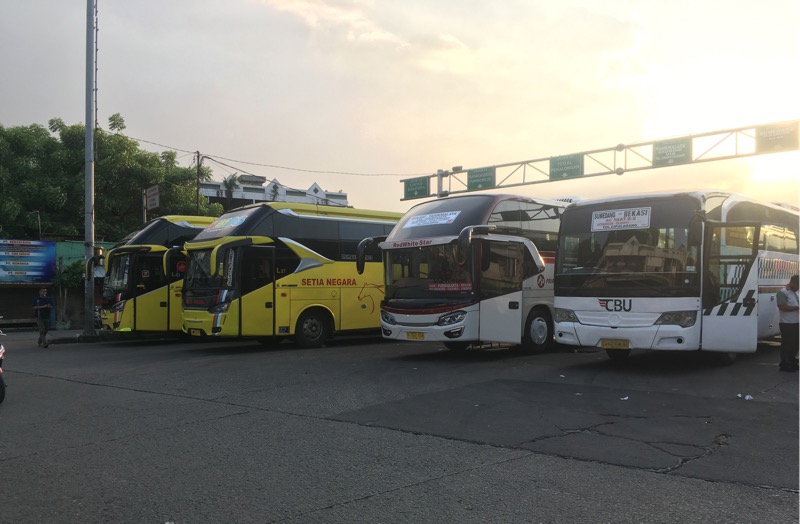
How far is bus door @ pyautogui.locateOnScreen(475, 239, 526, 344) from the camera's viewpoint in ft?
41.8

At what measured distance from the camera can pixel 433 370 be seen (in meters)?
11.6

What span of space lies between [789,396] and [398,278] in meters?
7.37

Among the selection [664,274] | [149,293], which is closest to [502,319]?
[664,274]

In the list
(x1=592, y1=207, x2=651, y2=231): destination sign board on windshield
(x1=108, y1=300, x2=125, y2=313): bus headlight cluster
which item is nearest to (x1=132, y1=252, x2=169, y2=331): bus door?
(x1=108, y1=300, x2=125, y2=313): bus headlight cluster

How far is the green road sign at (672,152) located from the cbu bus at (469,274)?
1196 cm

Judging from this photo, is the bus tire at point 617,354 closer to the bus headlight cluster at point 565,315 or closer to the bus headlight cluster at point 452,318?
the bus headlight cluster at point 565,315

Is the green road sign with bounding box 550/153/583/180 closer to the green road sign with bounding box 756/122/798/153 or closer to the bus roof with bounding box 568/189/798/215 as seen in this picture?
the green road sign with bounding box 756/122/798/153

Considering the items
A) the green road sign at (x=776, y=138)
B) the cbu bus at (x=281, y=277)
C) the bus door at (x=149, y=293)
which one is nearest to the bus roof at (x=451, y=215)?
the cbu bus at (x=281, y=277)

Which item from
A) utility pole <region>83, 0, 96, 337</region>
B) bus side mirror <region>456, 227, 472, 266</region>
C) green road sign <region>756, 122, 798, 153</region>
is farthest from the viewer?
green road sign <region>756, 122, 798, 153</region>

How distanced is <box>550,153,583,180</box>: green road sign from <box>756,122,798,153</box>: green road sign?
634 centimetres

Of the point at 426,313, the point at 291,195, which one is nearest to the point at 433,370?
the point at 426,313

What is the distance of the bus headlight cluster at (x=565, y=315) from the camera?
11.3 meters

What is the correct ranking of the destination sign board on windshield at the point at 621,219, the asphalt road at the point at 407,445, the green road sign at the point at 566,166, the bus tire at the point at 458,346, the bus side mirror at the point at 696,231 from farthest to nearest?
the green road sign at the point at 566,166 → the bus tire at the point at 458,346 → the destination sign board on windshield at the point at 621,219 → the bus side mirror at the point at 696,231 → the asphalt road at the point at 407,445

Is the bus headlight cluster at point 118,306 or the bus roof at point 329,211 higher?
the bus roof at point 329,211
